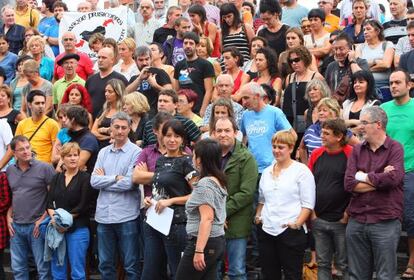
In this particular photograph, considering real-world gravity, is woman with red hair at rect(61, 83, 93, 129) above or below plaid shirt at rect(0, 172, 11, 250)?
above

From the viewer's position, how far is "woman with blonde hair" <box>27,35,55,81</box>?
45.4 feet

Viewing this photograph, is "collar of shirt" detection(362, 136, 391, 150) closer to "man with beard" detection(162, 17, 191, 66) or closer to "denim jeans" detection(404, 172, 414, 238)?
"denim jeans" detection(404, 172, 414, 238)

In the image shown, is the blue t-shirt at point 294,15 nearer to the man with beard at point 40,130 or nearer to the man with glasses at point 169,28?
the man with glasses at point 169,28

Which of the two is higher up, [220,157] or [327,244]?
[220,157]

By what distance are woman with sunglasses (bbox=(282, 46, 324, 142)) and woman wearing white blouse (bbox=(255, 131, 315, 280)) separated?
6.56 feet

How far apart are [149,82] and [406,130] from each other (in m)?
3.67

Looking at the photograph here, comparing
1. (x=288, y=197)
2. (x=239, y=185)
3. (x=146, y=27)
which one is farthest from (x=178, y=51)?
(x=288, y=197)

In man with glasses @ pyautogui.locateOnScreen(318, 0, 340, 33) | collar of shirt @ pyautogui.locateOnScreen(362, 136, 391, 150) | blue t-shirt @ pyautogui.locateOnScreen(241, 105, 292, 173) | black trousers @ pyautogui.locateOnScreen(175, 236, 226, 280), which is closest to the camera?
black trousers @ pyautogui.locateOnScreen(175, 236, 226, 280)

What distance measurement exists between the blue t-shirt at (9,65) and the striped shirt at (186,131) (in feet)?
15.0

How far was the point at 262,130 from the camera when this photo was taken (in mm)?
10070

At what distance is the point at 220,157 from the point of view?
8039 millimetres

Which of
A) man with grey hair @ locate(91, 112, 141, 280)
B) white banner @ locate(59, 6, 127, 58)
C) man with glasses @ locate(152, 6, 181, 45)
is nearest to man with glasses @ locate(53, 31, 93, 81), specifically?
white banner @ locate(59, 6, 127, 58)

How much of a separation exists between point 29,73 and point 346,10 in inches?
204

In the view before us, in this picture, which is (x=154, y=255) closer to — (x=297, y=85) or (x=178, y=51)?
(x=297, y=85)
